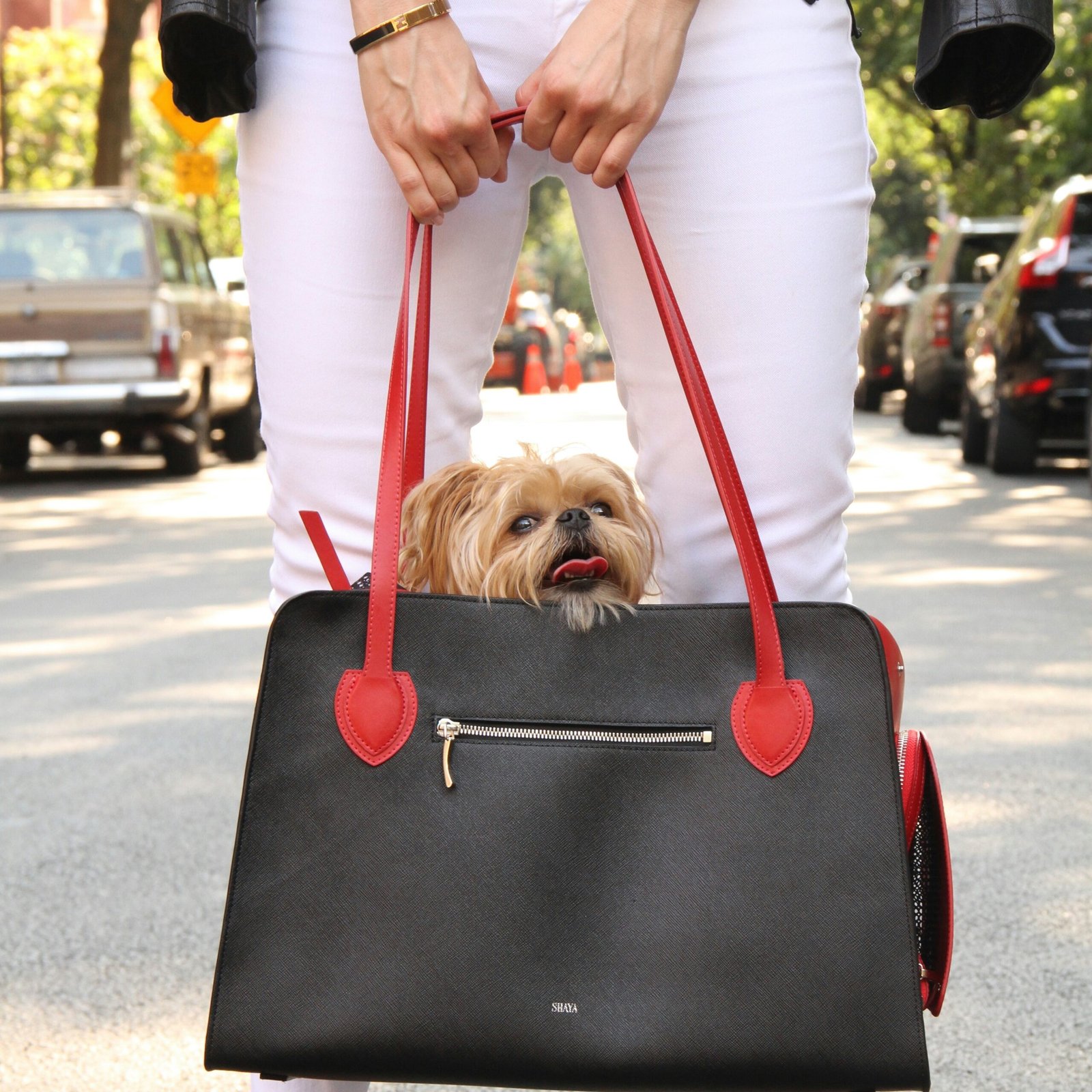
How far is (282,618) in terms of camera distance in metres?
1.84

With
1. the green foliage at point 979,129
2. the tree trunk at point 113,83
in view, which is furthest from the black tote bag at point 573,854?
the tree trunk at point 113,83

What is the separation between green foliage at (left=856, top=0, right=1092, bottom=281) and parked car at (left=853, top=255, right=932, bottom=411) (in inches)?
79.4

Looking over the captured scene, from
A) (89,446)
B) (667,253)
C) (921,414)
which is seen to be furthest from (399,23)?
(921,414)

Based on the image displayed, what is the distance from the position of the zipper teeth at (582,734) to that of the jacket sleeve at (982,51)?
33.9 inches

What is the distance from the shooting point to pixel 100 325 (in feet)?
40.7

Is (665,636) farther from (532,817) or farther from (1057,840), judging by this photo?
(1057,840)

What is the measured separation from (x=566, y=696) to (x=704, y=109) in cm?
69

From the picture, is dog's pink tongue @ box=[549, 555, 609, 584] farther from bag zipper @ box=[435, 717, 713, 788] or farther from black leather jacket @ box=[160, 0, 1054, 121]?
black leather jacket @ box=[160, 0, 1054, 121]

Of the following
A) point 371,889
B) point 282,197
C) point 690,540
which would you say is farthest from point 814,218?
point 371,889

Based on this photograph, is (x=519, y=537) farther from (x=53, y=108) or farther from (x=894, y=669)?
(x=53, y=108)

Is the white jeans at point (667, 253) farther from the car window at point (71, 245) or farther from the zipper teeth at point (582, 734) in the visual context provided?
the car window at point (71, 245)

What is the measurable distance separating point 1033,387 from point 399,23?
974cm

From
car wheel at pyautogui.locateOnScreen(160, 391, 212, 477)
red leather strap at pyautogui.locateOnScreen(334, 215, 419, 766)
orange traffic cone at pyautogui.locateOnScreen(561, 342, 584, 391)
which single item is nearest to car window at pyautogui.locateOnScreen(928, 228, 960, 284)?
car wheel at pyautogui.locateOnScreen(160, 391, 212, 477)

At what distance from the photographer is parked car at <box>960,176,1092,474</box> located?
Answer: 1085cm
